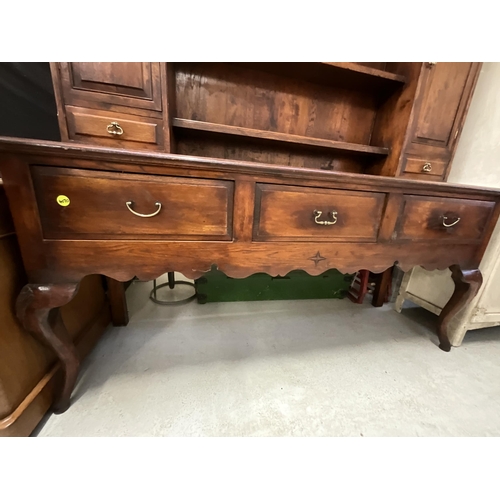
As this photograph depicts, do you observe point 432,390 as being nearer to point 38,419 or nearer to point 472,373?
point 472,373

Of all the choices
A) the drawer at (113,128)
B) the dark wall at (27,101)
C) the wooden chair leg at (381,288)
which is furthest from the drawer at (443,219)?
the dark wall at (27,101)

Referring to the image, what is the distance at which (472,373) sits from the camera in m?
0.89

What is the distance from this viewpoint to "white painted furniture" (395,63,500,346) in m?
0.98

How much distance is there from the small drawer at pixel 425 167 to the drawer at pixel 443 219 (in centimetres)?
38

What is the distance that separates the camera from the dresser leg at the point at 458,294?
0.88 metres

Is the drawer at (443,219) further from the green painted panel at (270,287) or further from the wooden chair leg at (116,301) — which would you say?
the wooden chair leg at (116,301)

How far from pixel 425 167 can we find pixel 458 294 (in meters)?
0.65

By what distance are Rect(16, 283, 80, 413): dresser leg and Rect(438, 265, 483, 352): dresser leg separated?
138cm

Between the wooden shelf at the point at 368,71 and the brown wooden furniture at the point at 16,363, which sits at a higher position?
the wooden shelf at the point at 368,71

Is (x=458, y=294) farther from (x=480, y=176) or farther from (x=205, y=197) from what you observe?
(x=205, y=197)

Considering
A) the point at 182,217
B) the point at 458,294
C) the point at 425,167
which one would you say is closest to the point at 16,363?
the point at 182,217

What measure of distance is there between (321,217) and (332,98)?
848 mm

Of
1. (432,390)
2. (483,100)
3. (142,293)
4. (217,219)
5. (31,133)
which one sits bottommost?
(142,293)
